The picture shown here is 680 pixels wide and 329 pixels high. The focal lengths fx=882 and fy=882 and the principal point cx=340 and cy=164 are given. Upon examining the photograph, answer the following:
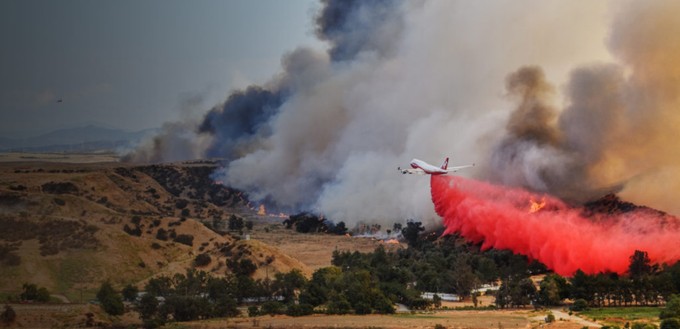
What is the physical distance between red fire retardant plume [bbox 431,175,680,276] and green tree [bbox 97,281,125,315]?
46.6 m

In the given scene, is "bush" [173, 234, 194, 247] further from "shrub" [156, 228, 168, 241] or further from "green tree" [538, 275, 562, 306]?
"green tree" [538, 275, 562, 306]

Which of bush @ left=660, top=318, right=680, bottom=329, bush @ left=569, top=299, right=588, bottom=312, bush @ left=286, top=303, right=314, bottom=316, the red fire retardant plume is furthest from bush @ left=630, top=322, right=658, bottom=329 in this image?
bush @ left=286, top=303, right=314, bottom=316

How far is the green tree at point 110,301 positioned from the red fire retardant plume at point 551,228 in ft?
153

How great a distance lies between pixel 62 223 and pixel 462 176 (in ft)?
169

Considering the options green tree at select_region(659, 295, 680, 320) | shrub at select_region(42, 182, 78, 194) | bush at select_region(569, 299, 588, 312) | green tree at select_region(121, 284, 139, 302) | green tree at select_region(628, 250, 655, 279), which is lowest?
green tree at select_region(659, 295, 680, 320)

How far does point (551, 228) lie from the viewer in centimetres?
10369

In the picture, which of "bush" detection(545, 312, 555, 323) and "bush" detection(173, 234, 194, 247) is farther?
"bush" detection(173, 234, 194, 247)

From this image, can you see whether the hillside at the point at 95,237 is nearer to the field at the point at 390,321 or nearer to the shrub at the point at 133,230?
the shrub at the point at 133,230

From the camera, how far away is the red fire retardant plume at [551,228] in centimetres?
10038

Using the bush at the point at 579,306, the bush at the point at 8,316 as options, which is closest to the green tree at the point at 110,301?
the bush at the point at 8,316

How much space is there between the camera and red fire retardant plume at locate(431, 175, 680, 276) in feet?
329

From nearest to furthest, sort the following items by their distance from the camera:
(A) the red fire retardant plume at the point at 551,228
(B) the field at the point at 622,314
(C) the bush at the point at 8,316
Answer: (C) the bush at the point at 8,316, (B) the field at the point at 622,314, (A) the red fire retardant plume at the point at 551,228

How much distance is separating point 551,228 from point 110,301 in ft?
170

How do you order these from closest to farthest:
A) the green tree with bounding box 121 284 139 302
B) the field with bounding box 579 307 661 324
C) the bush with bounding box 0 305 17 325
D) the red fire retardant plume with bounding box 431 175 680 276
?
the bush with bounding box 0 305 17 325 < the field with bounding box 579 307 661 324 < the green tree with bounding box 121 284 139 302 < the red fire retardant plume with bounding box 431 175 680 276
